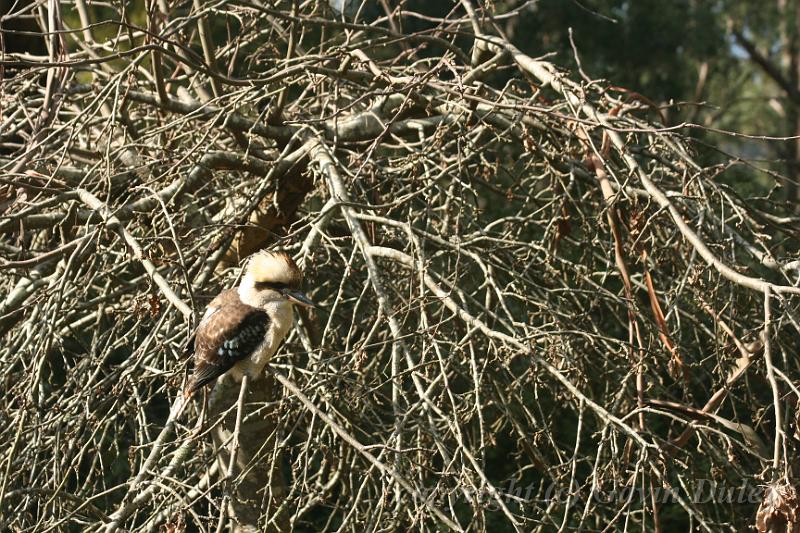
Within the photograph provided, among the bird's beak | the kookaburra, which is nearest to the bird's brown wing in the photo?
the kookaburra

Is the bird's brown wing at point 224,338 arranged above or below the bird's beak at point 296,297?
below

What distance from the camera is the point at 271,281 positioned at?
11.2 ft

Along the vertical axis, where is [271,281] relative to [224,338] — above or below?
above

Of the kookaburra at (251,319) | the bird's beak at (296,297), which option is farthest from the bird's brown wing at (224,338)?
the bird's beak at (296,297)

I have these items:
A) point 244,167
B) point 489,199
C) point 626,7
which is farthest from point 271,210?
point 626,7

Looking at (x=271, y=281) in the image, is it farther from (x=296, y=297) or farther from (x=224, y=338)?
(x=224, y=338)

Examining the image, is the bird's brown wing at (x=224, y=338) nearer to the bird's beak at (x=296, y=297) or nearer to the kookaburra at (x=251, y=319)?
the kookaburra at (x=251, y=319)

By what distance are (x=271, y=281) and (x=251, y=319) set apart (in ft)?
0.48

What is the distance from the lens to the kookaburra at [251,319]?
331 cm

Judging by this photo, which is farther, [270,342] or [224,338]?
[270,342]

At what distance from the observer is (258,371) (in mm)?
3463

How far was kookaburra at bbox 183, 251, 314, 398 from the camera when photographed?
3.31m

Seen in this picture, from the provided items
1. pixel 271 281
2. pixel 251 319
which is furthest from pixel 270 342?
pixel 271 281

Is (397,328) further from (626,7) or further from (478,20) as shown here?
(626,7)
